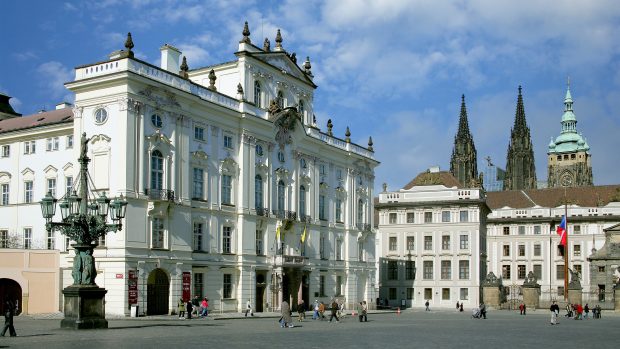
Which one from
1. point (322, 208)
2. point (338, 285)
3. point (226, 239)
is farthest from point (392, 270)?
point (226, 239)

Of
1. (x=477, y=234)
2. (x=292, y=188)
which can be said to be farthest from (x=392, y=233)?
(x=292, y=188)

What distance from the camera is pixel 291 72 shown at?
222 ft

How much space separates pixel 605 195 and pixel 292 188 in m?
65.9

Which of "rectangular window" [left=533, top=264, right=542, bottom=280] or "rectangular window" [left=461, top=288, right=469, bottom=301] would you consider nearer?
"rectangular window" [left=461, top=288, right=469, bottom=301]

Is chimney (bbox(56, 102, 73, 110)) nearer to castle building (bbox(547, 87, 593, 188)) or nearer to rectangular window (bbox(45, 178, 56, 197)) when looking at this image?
rectangular window (bbox(45, 178, 56, 197))

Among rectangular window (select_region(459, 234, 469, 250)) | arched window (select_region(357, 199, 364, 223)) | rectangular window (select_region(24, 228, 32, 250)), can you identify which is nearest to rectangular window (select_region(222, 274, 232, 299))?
rectangular window (select_region(24, 228, 32, 250))

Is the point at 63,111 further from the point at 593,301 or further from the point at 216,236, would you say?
the point at 593,301

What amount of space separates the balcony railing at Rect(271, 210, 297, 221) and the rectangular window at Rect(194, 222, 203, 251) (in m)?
9.28

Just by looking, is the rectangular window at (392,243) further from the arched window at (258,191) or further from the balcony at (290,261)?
the arched window at (258,191)

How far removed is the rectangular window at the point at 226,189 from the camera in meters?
57.3

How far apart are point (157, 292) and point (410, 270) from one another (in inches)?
1942

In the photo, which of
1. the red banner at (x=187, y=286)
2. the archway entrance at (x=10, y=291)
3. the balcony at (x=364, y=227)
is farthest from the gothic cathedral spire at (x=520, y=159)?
the archway entrance at (x=10, y=291)

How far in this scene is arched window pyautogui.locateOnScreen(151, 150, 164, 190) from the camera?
165 ft

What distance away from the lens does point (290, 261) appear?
208 feet
